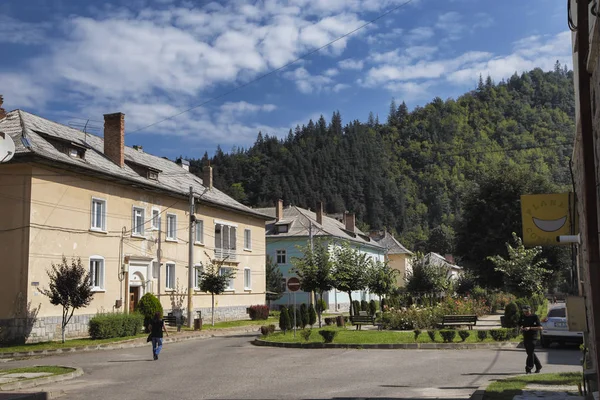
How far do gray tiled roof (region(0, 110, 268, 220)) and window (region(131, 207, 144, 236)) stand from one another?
1572 millimetres

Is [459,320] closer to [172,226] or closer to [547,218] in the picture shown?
[547,218]

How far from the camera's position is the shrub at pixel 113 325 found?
85.6 ft

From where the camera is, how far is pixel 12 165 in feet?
85.0

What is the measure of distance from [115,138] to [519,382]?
2836 cm

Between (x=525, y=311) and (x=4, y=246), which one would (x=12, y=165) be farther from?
(x=525, y=311)

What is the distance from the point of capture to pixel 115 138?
34688 millimetres

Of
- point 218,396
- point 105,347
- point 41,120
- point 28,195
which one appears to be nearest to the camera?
point 218,396

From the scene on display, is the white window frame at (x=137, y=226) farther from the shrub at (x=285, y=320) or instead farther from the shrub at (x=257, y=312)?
the shrub at (x=257, y=312)

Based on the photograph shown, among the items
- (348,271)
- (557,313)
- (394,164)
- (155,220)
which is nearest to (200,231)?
(155,220)

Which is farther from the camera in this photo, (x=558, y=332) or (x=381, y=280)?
(x=381, y=280)

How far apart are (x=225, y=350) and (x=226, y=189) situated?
8984 cm

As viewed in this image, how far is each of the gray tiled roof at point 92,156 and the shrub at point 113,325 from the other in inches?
284

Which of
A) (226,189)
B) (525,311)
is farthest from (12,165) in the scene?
(226,189)

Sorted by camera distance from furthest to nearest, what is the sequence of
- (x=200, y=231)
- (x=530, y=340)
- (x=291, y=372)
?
(x=200, y=231)
(x=291, y=372)
(x=530, y=340)
